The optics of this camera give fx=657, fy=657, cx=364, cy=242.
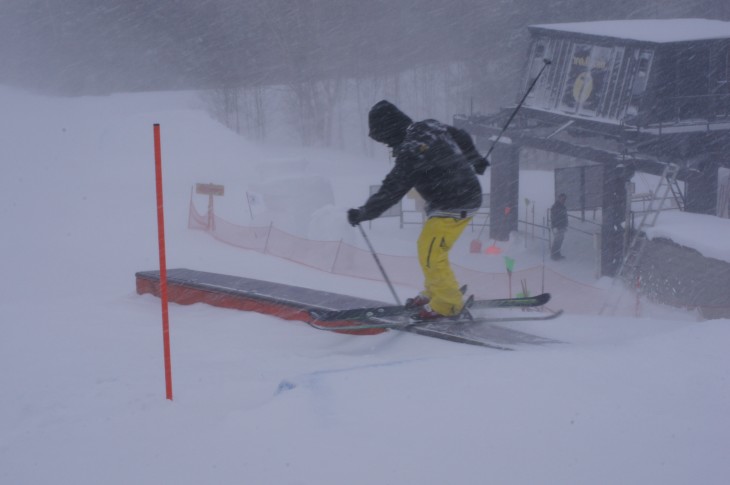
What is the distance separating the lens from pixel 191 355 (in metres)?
5.25

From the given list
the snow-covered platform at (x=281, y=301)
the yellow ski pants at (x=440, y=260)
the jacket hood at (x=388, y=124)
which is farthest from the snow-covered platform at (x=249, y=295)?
the jacket hood at (x=388, y=124)

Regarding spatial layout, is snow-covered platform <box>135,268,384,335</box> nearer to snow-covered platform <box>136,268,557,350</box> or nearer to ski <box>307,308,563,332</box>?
snow-covered platform <box>136,268,557,350</box>

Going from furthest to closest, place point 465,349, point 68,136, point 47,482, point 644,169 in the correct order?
point 68,136 → point 644,169 → point 465,349 → point 47,482

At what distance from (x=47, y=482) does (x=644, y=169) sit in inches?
636

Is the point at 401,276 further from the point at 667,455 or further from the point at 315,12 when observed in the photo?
the point at 315,12

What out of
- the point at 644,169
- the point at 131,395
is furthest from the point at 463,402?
the point at 644,169

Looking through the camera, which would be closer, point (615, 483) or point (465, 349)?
point (615, 483)

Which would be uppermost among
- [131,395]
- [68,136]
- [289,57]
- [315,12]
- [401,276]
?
[315,12]

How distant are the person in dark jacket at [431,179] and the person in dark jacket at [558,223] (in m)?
14.3

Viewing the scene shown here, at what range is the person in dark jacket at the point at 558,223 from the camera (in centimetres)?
1862

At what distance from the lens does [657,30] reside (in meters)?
18.3

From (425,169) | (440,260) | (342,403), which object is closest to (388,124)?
(425,169)

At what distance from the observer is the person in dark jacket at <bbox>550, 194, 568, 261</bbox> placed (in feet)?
61.1

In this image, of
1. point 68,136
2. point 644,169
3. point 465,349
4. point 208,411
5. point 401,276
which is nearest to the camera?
point 208,411
